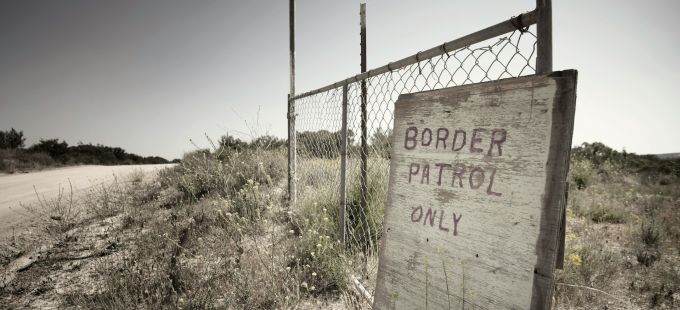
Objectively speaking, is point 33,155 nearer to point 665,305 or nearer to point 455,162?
point 455,162

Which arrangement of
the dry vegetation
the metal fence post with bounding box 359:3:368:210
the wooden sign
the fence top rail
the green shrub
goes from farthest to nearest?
1. the green shrub
2. the metal fence post with bounding box 359:3:368:210
3. the dry vegetation
4. the fence top rail
5. the wooden sign

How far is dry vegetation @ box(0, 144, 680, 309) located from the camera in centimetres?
245

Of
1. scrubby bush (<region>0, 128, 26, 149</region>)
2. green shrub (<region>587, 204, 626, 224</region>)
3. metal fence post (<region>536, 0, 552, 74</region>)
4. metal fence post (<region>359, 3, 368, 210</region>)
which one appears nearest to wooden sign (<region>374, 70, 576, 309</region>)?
metal fence post (<region>536, 0, 552, 74</region>)

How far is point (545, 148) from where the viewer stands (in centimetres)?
103

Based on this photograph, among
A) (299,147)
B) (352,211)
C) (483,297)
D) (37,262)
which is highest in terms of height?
(299,147)

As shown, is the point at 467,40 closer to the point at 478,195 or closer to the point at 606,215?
the point at 478,195

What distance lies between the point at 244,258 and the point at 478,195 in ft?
7.69

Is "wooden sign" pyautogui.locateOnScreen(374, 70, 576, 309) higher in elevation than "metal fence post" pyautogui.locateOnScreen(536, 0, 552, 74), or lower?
lower

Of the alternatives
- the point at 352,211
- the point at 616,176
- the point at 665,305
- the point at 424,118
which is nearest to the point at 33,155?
the point at 352,211

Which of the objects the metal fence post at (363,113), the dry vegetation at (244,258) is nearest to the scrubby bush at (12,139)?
the dry vegetation at (244,258)

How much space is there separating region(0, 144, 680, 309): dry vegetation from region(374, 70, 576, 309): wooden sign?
604mm

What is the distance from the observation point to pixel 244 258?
2.83 meters

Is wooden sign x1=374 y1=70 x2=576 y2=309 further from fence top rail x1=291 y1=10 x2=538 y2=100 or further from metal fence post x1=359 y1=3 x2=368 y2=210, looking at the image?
metal fence post x1=359 y1=3 x2=368 y2=210

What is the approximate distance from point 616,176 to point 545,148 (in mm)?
15407
